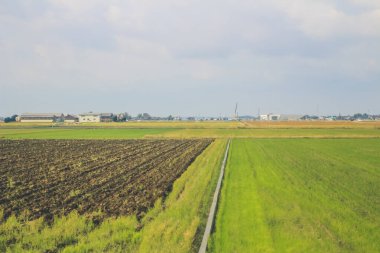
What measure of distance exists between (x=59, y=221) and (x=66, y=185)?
21.4 feet

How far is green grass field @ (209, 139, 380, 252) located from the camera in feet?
29.7

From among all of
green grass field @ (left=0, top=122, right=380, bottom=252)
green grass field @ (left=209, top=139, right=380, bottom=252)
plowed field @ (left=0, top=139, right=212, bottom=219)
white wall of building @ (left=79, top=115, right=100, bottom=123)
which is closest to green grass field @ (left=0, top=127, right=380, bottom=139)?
plowed field @ (left=0, top=139, right=212, bottom=219)

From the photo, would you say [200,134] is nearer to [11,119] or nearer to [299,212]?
[299,212]

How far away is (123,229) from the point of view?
10242mm

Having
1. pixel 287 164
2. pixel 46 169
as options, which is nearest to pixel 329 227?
pixel 287 164

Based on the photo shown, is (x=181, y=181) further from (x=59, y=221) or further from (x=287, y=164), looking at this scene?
(x=287, y=164)

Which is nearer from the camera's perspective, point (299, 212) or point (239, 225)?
point (239, 225)

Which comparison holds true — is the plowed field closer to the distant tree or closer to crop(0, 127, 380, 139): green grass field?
crop(0, 127, 380, 139): green grass field

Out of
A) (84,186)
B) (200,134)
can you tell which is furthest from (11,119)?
(84,186)

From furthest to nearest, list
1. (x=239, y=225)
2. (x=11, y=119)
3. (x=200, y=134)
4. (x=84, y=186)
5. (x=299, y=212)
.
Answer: (x=11, y=119) < (x=200, y=134) < (x=84, y=186) < (x=299, y=212) < (x=239, y=225)

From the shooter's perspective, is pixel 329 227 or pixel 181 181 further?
pixel 181 181

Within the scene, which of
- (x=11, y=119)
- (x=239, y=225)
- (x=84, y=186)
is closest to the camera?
(x=239, y=225)

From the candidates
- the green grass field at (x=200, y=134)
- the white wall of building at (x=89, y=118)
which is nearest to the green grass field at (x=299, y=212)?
the green grass field at (x=200, y=134)

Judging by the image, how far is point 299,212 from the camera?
12.1m
